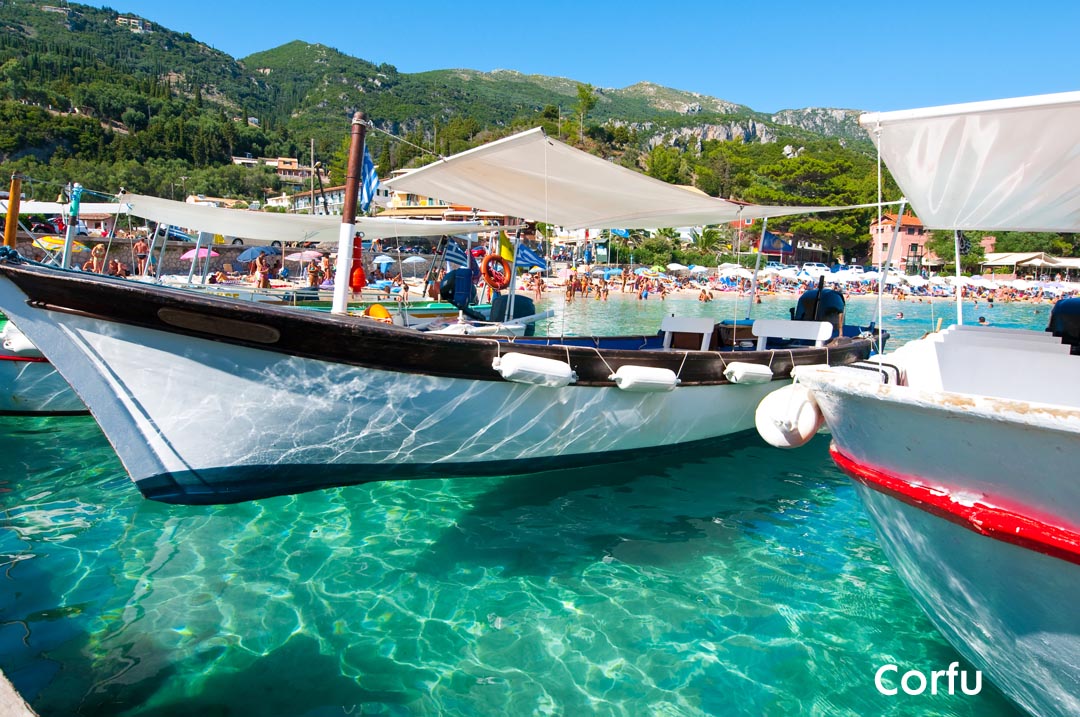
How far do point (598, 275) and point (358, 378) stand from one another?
144ft

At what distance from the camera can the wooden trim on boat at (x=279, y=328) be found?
4348 mm

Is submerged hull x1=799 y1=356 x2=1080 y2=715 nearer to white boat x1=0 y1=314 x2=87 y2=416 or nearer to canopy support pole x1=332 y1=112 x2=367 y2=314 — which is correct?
canopy support pole x1=332 y1=112 x2=367 y2=314

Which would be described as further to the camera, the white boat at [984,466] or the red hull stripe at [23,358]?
the red hull stripe at [23,358]

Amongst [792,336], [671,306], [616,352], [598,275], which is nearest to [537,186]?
[616,352]

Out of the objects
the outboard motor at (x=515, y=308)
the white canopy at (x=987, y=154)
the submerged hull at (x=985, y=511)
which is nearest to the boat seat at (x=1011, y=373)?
the white canopy at (x=987, y=154)

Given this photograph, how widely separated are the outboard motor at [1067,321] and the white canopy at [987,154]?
5.77 ft

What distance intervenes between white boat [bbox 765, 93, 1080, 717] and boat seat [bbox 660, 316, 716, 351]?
3.61 metres

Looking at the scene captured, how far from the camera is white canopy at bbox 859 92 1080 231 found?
9.77 ft

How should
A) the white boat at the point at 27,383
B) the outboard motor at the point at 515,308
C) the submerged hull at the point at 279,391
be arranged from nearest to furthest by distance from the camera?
the submerged hull at the point at 279,391, the white boat at the point at 27,383, the outboard motor at the point at 515,308

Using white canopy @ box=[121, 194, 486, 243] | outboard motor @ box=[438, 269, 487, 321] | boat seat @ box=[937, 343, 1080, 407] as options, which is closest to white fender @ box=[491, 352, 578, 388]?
boat seat @ box=[937, 343, 1080, 407]

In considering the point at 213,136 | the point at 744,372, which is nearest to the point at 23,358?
the point at 744,372

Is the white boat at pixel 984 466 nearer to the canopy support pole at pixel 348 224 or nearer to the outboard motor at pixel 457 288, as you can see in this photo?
the canopy support pole at pixel 348 224

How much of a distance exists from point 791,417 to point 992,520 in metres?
1.01

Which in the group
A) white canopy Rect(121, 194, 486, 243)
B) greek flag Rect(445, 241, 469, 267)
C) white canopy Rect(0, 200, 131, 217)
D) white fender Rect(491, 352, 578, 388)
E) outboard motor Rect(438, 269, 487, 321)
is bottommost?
white fender Rect(491, 352, 578, 388)
